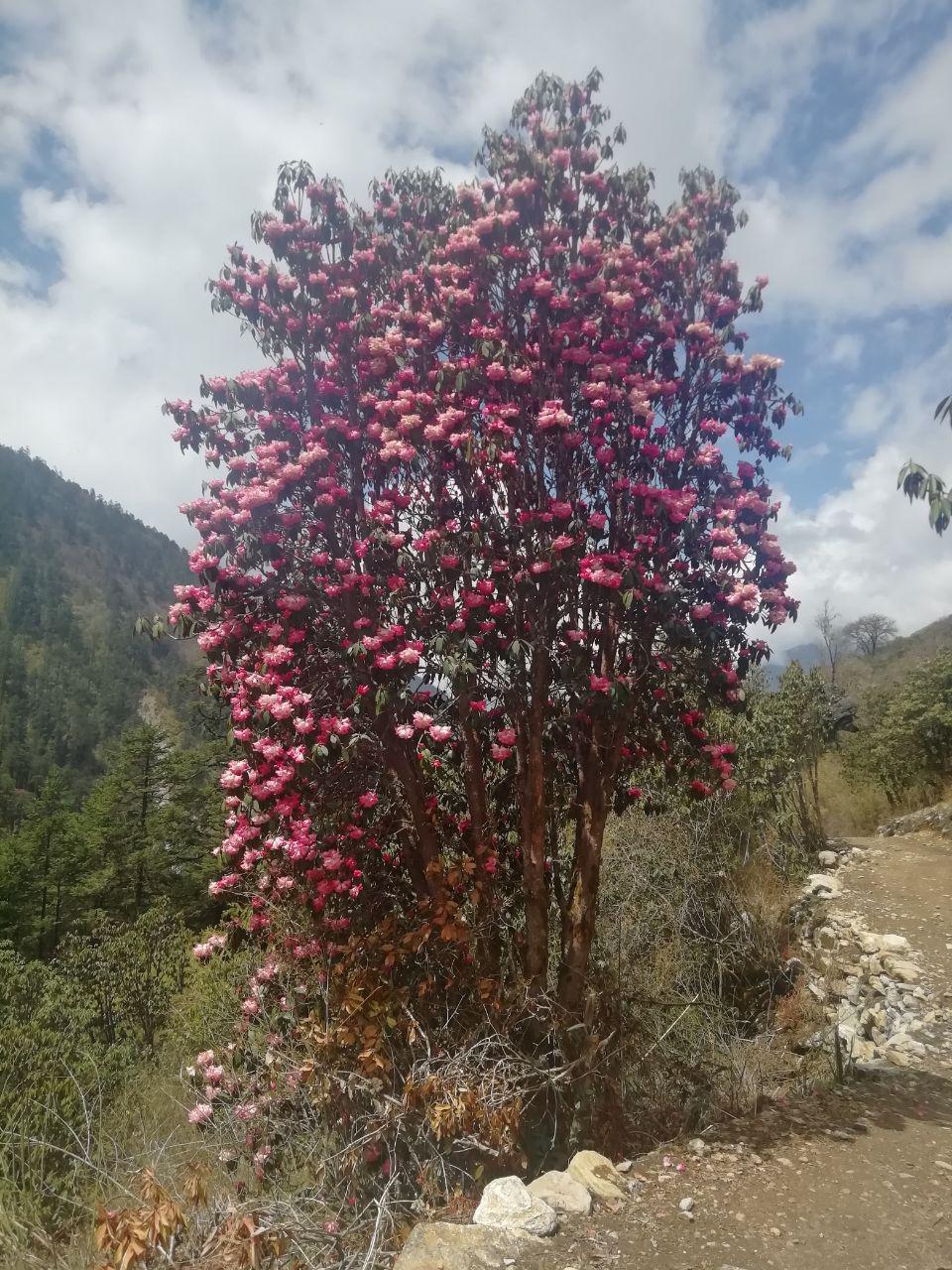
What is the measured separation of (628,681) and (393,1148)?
9.23ft

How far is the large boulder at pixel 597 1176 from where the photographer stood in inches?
141

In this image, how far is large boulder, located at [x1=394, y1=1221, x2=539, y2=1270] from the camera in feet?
9.79

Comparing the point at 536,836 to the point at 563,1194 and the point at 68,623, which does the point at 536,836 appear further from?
the point at 68,623

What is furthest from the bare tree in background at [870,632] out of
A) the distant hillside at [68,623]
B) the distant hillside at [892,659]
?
the distant hillside at [68,623]

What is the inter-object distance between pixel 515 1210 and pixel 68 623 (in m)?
118

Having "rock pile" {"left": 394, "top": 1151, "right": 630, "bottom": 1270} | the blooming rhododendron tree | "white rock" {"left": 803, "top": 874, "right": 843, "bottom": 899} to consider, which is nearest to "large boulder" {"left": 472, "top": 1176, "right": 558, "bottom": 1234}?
"rock pile" {"left": 394, "top": 1151, "right": 630, "bottom": 1270}

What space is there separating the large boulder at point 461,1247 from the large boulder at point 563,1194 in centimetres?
27

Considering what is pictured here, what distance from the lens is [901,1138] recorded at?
4262mm

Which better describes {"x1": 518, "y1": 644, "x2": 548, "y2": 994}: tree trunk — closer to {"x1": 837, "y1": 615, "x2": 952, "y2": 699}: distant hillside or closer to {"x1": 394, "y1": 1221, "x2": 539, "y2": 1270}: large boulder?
{"x1": 394, "y1": 1221, "x2": 539, "y2": 1270}: large boulder

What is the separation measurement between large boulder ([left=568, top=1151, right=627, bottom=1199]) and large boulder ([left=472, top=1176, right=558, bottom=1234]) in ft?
1.15

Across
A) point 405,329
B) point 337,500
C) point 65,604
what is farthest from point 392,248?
point 65,604

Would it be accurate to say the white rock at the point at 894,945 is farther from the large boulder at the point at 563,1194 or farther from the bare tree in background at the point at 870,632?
the bare tree in background at the point at 870,632

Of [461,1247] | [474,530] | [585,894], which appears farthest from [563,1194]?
[474,530]

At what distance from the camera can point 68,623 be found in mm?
106625
